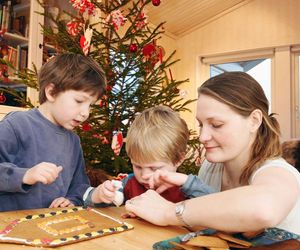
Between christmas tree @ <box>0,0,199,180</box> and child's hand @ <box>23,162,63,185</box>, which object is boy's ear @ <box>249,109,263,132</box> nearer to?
child's hand @ <box>23,162,63,185</box>

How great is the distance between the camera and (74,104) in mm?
1299

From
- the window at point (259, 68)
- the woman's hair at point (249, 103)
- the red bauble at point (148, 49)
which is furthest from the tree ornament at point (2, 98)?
the window at point (259, 68)

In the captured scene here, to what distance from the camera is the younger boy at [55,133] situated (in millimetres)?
1211

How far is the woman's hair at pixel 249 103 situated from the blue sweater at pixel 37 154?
2.03ft

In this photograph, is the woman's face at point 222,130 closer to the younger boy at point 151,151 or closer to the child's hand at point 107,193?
the younger boy at point 151,151

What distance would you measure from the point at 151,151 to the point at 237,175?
0.91ft

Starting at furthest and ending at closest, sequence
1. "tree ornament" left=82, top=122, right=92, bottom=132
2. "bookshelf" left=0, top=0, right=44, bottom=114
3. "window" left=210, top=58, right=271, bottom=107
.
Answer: "window" left=210, top=58, right=271, bottom=107, "bookshelf" left=0, top=0, right=44, bottom=114, "tree ornament" left=82, top=122, right=92, bottom=132

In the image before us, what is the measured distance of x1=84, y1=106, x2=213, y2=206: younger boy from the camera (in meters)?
1.04

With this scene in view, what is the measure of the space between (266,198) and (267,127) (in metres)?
0.41

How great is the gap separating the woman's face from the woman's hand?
0.22 meters

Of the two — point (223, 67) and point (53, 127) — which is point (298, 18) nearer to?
point (223, 67)

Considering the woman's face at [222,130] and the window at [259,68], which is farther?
the window at [259,68]

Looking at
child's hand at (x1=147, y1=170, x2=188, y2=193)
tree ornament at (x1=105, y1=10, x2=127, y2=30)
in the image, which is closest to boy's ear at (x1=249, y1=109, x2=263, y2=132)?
child's hand at (x1=147, y1=170, x2=188, y2=193)

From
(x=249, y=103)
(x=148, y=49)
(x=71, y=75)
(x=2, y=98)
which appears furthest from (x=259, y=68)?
(x=249, y=103)
